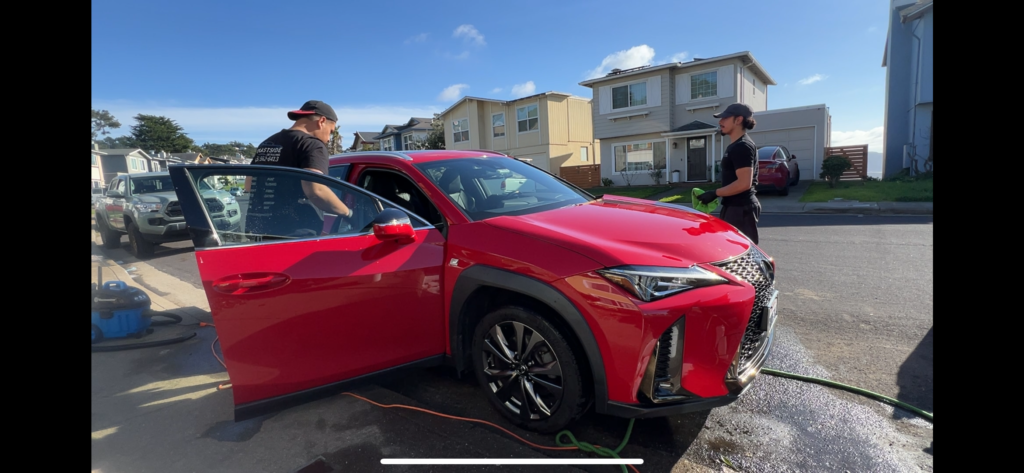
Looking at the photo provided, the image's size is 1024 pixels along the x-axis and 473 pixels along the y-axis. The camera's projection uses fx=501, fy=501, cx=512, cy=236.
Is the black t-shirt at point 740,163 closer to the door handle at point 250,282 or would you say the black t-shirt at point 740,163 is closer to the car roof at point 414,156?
the car roof at point 414,156

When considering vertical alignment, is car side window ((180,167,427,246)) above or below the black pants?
above

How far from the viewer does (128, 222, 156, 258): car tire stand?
5.46 m

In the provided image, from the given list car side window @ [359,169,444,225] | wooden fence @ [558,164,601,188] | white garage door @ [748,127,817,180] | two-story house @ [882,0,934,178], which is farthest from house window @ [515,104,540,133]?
car side window @ [359,169,444,225]

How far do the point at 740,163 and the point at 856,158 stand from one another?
20.7 metres

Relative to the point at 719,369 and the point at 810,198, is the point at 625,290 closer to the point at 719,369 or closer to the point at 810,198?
the point at 719,369

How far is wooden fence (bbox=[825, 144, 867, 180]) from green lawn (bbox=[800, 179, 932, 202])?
2.76 metres

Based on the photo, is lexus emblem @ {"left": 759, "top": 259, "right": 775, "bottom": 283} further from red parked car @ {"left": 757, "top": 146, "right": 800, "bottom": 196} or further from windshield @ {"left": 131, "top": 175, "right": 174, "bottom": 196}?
red parked car @ {"left": 757, "top": 146, "right": 800, "bottom": 196}

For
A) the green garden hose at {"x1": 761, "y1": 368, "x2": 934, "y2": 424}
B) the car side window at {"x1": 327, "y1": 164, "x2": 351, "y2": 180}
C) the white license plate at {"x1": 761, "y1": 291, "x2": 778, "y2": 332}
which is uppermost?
the car side window at {"x1": 327, "y1": 164, "x2": 351, "y2": 180}

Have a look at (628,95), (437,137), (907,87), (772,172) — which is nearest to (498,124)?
(437,137)

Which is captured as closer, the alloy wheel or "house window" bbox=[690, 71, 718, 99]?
the alloy wheel
